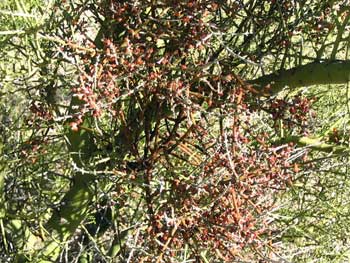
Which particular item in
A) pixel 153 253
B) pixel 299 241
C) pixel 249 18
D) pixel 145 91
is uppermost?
pixel 249 18

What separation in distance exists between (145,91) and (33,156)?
1.82 feet

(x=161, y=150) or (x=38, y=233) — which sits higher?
(x=161, y=150)

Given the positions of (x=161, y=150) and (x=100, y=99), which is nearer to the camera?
(x=100, y=99)

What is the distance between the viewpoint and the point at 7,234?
2842 millimetres

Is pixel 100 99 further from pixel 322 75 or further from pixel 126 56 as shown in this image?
pixel 322 75

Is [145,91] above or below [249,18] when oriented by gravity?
below

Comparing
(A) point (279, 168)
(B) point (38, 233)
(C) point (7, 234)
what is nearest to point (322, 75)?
(A) point (279, 168)

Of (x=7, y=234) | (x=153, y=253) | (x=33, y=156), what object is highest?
(x=33, y=156)

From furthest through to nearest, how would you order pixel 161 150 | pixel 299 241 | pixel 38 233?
pixel 299 241 → pixel 38 233 → pixel 161 150

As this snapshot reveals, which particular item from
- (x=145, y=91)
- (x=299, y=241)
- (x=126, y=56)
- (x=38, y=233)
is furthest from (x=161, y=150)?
(x=299, y=241)

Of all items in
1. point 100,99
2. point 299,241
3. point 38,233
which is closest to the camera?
point 100,99

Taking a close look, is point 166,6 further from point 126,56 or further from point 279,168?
point 279,168

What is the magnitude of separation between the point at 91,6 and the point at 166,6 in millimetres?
310

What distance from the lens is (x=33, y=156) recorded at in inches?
86.3
